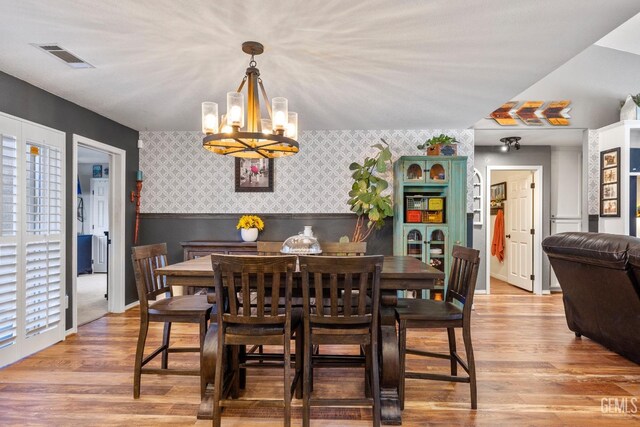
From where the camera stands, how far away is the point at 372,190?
15.6 ft

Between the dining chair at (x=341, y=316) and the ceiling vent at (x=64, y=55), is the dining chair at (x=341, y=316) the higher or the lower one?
the lower one

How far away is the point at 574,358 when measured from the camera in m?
3.18

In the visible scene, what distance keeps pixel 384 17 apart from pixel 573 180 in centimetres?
538

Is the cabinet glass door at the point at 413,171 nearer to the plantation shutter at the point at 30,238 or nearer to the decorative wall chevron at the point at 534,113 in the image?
the decorative wall chevron at the point at 534,113

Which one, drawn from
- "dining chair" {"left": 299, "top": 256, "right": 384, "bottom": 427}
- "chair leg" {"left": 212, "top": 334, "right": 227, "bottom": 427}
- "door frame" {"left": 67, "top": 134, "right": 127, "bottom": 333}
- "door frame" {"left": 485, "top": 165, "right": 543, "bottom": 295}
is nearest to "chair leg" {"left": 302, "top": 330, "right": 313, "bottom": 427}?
"dining chair" {"left": 299, "top": 256, "right": 384, "bottom": 427}

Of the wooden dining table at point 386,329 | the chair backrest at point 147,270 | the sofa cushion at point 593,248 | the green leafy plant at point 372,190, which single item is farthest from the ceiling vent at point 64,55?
the sofa cushion at point 593,248

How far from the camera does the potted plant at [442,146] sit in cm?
470

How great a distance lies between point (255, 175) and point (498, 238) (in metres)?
4.76

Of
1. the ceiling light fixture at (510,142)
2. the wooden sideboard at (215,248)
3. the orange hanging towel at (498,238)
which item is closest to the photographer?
the wooden sideboard at (215,248)

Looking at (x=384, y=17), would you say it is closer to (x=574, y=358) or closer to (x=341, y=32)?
(x=341, y=32)

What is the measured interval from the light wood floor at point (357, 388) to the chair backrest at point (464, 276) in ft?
2.10

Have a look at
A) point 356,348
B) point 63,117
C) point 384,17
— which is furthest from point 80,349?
point 384,17

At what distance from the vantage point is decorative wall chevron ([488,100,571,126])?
521 centimetres

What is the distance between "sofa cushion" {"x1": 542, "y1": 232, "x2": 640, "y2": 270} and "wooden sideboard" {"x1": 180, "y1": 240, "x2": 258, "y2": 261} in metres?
3.09
